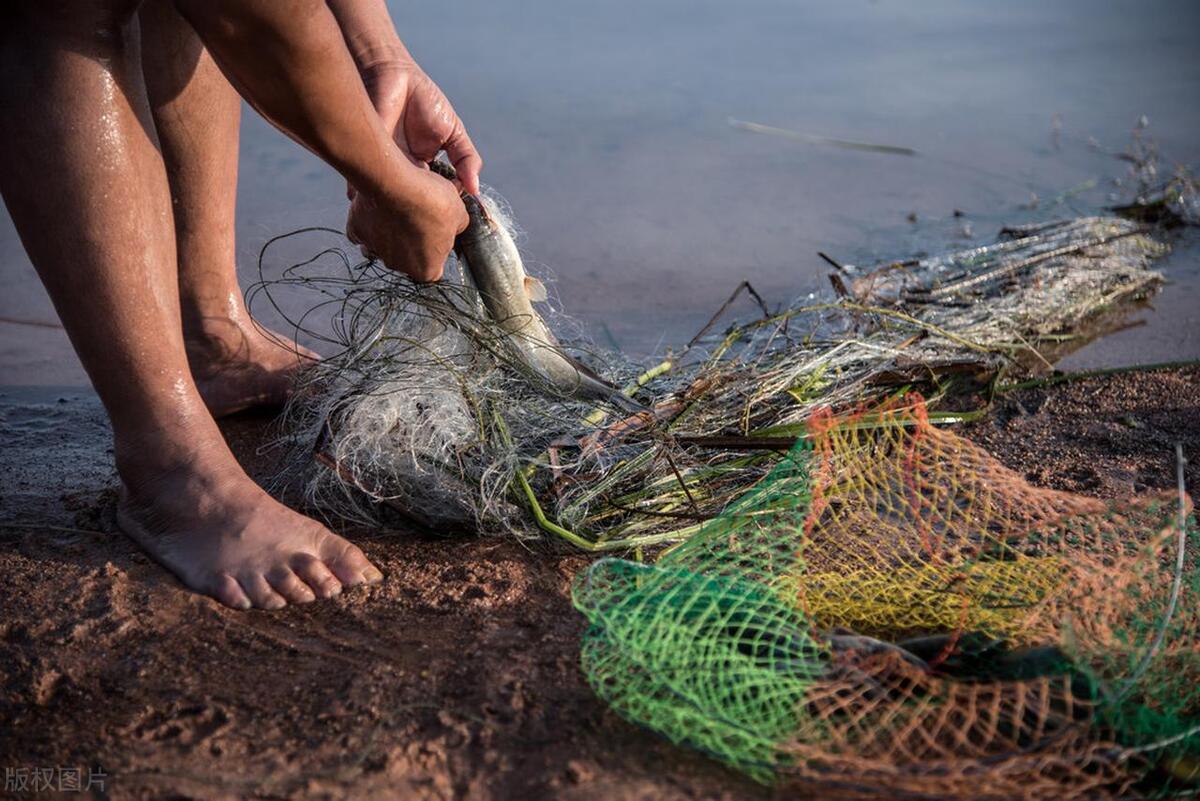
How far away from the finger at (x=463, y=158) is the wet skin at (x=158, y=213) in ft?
1.58

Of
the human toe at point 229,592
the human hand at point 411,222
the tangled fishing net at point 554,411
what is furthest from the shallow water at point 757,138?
the human toe at point 229,592

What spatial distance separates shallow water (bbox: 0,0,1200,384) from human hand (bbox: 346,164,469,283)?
1.70m

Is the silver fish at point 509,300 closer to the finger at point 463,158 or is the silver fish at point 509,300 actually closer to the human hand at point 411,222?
the finger at point 463,158

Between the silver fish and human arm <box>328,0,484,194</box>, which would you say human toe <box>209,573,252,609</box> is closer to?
the silver fish

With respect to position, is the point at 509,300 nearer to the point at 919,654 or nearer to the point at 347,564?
the point at 347,564

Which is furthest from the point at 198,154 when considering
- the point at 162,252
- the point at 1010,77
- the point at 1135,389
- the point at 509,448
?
the point at 1010,77

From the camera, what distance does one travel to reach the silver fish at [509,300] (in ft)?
11.4

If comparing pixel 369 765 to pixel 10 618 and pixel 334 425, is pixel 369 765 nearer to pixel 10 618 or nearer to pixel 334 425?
pixel 10 618

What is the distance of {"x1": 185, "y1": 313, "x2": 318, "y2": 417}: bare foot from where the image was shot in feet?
12.0

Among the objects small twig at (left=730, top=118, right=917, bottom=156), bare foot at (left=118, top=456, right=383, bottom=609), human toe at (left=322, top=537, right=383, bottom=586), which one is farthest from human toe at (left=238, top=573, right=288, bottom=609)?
small twig at (left=730, top=118, right=917, bottom=156)

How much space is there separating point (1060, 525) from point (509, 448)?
1.39 metres

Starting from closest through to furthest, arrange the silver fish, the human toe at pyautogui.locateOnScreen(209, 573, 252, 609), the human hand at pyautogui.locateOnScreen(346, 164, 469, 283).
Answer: the human toe at pyautogui.locateOnScreen(209, 573, 252, 609) → the human hand at pyautogui.locateOnScreen(346, 164, 469, 283) → the silver fish

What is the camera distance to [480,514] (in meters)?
2.89

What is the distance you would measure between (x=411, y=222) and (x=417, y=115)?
0.63m
